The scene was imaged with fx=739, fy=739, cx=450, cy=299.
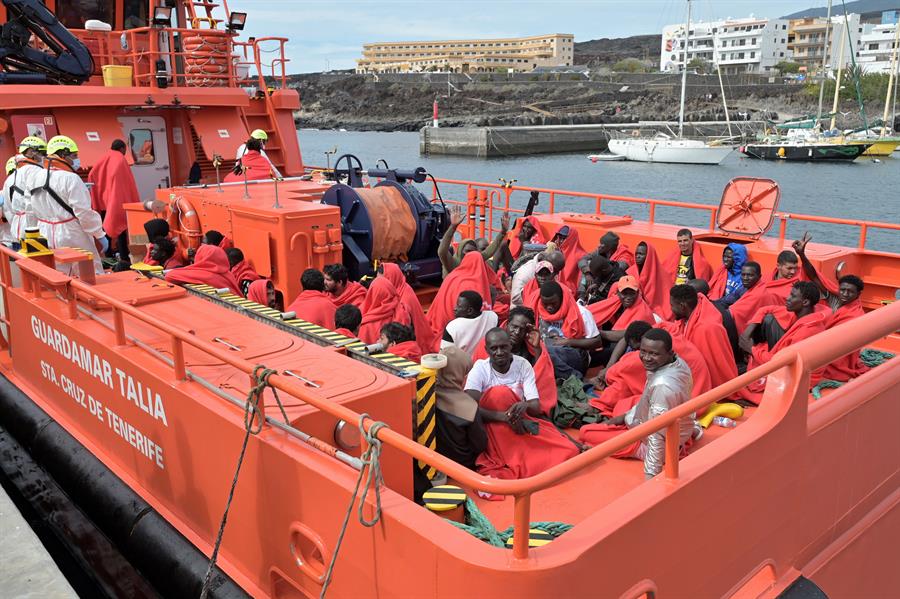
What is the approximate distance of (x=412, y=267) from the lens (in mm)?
8055

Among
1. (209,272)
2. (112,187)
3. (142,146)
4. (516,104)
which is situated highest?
(516,104)

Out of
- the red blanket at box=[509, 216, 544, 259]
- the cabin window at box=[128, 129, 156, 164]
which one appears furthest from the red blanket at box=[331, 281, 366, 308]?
the cabin window at box=[128, 129, 156, 164]

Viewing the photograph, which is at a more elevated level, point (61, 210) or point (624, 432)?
point (61, 210)

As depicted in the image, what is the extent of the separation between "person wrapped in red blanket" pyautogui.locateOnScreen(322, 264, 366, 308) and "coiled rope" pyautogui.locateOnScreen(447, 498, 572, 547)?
3028 mm

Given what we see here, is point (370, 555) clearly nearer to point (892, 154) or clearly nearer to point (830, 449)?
point (830, 449)

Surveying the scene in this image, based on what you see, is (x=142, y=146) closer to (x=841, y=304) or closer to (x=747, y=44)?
(x=841, y=304)

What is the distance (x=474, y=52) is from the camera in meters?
166

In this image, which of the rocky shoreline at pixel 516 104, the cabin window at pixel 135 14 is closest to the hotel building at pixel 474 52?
the rocky shoreline at pixel 516 104

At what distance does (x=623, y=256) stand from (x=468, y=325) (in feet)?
11.7

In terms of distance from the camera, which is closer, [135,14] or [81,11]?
[81,11]

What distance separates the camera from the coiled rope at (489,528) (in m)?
3.20

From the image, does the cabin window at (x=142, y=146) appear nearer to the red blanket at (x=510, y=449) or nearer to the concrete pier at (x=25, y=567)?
the concrete pier at (x=25, y=567)

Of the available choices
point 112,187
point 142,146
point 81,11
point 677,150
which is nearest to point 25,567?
point 112,187

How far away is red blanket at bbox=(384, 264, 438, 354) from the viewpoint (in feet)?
20.2
